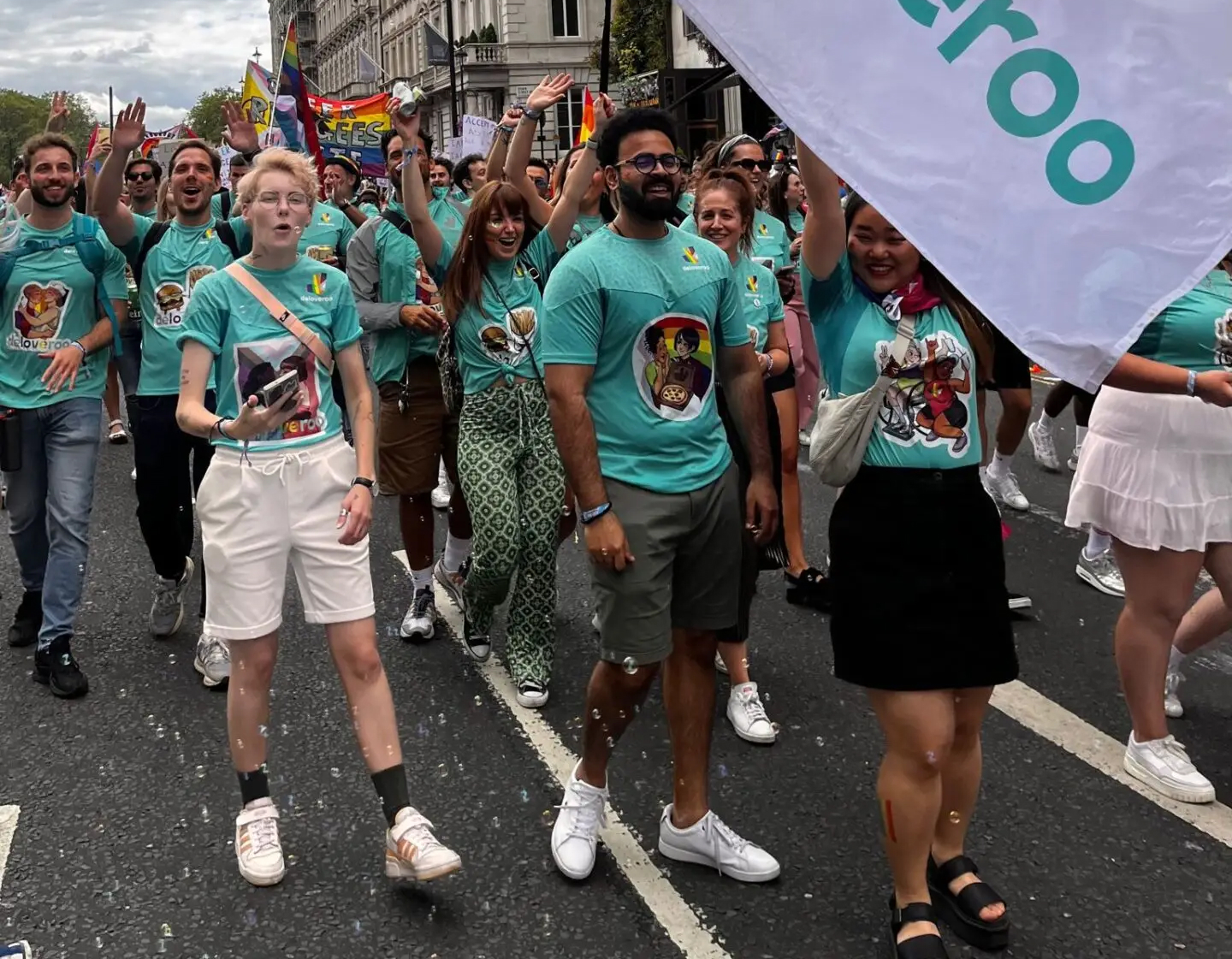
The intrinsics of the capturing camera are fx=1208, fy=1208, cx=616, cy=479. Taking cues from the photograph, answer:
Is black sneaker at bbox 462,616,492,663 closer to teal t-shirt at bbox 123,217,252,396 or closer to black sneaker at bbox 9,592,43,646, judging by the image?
teal t-shirt at bbox 123,217,252,396

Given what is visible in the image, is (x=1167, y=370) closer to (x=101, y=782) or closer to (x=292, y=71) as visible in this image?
(x=101, y=782)

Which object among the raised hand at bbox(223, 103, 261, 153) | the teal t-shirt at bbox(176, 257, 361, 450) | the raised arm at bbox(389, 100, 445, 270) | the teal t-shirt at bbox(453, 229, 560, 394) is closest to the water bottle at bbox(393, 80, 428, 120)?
the raised arm at bbox(389, 100, 445, 270)

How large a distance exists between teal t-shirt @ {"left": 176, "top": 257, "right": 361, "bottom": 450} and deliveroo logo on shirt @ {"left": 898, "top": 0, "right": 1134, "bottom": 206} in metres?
2.03

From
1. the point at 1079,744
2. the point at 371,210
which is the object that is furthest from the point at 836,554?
the point at 371,210

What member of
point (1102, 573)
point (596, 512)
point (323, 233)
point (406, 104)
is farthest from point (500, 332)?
point (1102, 573)

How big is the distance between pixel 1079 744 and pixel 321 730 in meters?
2.60

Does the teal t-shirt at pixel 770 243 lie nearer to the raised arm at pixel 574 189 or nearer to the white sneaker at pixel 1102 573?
the raised arm at pixel 574 189

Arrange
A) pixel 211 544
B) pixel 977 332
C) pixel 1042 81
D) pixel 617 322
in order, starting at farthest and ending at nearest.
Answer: pixel 211 544 → pixel 617 322 → pixel 977 332 → pixel 1042 81

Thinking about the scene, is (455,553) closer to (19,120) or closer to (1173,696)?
(1173,696)

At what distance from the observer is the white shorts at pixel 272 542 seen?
131 inches

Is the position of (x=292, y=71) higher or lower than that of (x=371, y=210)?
higher

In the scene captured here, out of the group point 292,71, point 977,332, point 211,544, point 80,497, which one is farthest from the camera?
point 292,71

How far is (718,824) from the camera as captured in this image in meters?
3.29

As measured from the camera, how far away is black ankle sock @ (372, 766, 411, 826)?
329cm
